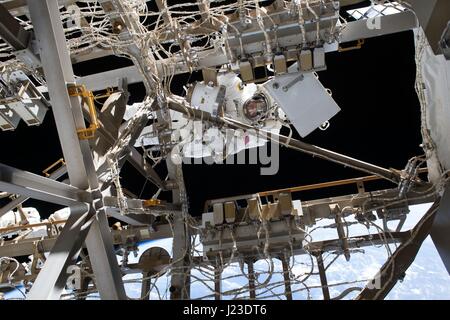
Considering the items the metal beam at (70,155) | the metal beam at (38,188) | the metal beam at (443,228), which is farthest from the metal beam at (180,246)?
the metal beam at (443,228)

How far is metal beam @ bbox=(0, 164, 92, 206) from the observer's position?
1.60 m

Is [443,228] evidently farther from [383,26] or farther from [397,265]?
[383,26]

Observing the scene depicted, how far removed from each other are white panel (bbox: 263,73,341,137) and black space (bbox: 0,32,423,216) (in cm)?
167

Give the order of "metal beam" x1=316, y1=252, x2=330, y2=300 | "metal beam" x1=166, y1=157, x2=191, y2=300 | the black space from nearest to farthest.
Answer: "metal beam" x1=316, y1=252, x2=330, y2=300
"metal beam" x1=166, y1=157, x2=191, y2=300
the black space

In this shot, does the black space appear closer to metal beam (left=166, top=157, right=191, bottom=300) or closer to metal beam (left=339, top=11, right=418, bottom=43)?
metal beam (left=166, top=157, right=191, bottom=300)

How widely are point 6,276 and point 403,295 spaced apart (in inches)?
116

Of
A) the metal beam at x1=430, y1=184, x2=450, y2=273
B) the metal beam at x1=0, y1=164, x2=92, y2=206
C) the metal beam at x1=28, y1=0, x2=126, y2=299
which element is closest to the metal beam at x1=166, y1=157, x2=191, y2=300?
the metal beam at x1=28, y1=0, x2=126, y2=299

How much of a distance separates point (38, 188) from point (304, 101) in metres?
1.72

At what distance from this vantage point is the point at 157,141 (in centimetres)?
338

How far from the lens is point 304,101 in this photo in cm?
276

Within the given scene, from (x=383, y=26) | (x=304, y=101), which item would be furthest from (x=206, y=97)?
(x=383, y=26)

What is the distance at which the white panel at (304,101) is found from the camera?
2746mm

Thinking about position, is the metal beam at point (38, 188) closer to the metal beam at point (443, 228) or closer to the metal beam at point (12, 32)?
the metal beam at point (12, 32)
